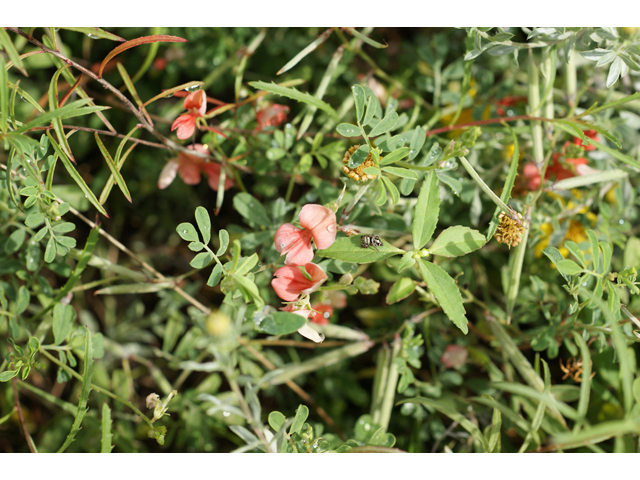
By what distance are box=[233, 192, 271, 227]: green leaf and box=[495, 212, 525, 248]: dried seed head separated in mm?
593

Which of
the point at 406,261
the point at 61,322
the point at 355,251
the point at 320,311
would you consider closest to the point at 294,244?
the point at 355,251

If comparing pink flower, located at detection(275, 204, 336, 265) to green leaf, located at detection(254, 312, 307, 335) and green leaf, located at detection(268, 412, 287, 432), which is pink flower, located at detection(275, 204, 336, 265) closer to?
green leaf, located at detection(254, 312, 307, 335)

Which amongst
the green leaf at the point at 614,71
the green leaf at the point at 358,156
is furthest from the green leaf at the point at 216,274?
the green leaf at the point at 614,71

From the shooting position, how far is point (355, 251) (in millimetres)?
958

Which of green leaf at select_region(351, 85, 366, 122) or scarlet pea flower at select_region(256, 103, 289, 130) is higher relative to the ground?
green leaf at select_region(351, 85, 366, 122)

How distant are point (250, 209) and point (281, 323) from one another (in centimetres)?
49

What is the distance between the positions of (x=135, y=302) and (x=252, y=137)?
0.89 m

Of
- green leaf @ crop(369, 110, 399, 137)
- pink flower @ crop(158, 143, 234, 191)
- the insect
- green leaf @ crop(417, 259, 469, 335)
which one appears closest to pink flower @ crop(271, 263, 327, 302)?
the insect

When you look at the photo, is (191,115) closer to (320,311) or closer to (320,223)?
(320,223)

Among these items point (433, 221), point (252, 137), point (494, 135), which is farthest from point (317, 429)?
point (494, 135)

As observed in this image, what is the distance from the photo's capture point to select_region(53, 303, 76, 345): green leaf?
120 centimetres

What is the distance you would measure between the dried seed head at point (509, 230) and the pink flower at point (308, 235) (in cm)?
39

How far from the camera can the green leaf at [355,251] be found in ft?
3.09

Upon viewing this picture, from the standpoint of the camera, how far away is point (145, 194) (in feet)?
5.93
